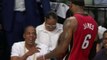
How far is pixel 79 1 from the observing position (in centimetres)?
543

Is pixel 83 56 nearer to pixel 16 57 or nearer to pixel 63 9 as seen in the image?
pixel 16 57

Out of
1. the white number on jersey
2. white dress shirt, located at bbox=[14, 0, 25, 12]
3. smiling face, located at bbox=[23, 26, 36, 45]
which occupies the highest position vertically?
white dress shirt, located at bbox=[14, 0, 25, 12]

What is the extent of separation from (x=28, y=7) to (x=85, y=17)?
5.65ft

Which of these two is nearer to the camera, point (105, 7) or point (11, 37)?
point (11, 37)

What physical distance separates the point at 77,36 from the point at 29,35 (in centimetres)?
125

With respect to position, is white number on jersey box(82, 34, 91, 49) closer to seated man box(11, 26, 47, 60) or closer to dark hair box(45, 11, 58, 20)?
seated man box(11, 26, 47, 60)

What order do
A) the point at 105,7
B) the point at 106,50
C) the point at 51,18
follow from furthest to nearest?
the point at 105,7
the point at 51,18
the point at 106,50

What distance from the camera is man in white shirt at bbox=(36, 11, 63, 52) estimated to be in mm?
6836

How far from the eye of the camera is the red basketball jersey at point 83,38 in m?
5.30

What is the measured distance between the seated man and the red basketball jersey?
0.91 m

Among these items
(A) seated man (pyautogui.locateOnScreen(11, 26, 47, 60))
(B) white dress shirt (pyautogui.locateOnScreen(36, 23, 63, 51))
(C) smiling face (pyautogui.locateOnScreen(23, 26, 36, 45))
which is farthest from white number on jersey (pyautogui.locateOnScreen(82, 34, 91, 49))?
(B) white dress shirt (pyautogui.locateOnScreen(36, 23, 63, 51))

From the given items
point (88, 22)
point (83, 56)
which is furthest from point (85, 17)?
point (83, 56)

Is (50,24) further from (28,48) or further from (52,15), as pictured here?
(28,48)

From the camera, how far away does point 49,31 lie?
691 centimetres
